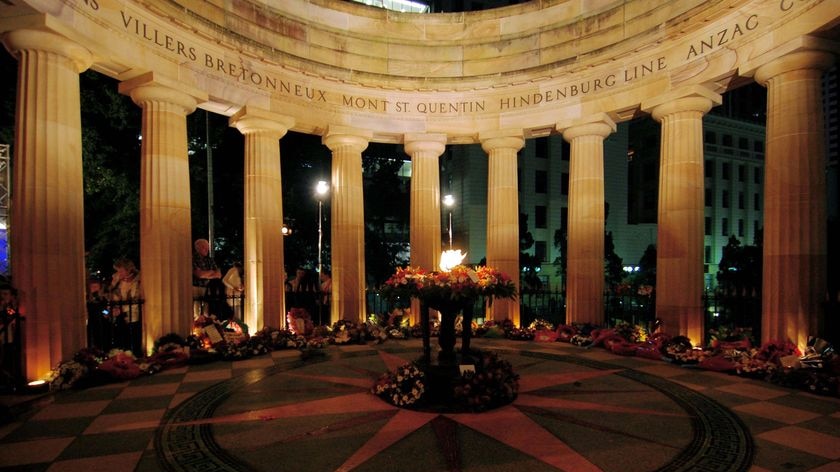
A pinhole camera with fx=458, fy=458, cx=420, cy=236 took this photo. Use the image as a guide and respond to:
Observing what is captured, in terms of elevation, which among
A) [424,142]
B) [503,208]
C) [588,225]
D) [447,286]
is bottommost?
[447,286]

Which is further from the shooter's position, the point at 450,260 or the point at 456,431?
the point at 450,260

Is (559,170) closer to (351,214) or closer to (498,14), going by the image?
(498,14)

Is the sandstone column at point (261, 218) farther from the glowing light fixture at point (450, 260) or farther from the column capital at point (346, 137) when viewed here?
the glowing light fixture at point (450, 260)

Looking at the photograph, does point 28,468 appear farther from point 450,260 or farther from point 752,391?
point 752,391

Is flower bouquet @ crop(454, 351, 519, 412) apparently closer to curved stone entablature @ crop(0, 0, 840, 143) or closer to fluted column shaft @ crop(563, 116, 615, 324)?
fluted column shaft @ crop(563, 116, 615, 324)

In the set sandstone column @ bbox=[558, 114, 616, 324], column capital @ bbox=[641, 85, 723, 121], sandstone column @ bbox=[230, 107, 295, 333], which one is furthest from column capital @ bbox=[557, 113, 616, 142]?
sandstone column @ bbox=[230, 107, 295, 333]

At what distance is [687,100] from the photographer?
13055 millimetres

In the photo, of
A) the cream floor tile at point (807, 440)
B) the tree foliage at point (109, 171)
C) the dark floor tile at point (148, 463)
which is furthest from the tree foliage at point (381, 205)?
the cream floor tile at point (807, 440)

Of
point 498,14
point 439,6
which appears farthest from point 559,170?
point 498,14

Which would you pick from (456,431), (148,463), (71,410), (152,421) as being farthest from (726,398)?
(71,410)

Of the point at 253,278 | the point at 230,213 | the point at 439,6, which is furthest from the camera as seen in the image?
the point at 439,6

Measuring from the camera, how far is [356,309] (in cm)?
1638

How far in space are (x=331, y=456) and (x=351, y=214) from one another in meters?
11.3

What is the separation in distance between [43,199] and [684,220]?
1592 centimetres
